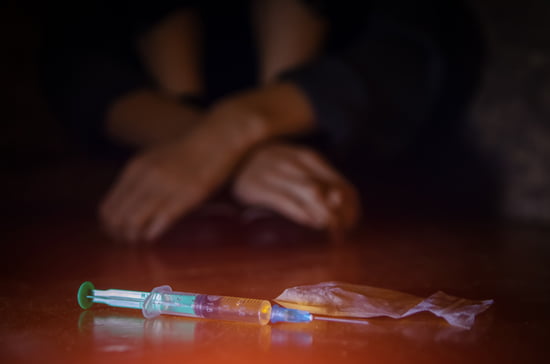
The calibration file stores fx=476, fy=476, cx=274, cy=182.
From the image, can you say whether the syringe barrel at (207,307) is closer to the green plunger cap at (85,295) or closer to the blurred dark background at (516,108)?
the green plunger cap at (85,295)

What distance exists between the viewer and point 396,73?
0.90 metres

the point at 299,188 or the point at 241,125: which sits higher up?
the point at 241,125

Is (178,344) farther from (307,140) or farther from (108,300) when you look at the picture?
(307,140)

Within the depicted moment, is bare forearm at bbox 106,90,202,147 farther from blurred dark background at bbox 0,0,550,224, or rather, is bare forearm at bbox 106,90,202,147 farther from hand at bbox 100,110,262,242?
blurred dark background at bbox 0,0,550,224

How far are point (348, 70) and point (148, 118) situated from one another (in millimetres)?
417

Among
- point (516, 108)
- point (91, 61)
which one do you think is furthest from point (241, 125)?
point (516, 108)

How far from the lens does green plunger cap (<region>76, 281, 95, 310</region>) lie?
0.41 m

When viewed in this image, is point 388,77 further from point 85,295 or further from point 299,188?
point 85,295

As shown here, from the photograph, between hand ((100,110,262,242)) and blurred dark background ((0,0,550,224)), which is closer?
hand ((100,110,262,242))

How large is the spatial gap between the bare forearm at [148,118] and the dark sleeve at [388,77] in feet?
0.77

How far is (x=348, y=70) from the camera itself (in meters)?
0.87

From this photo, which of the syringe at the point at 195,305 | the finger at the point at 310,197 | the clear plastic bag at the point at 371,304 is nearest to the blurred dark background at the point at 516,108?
the finger at the point at 310,197

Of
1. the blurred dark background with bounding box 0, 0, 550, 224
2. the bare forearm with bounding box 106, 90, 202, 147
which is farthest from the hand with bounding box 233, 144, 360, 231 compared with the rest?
the blurred dark background with bounding box 0, 0, 550, 224

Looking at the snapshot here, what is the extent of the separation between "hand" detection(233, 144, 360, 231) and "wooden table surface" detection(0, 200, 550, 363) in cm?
4
